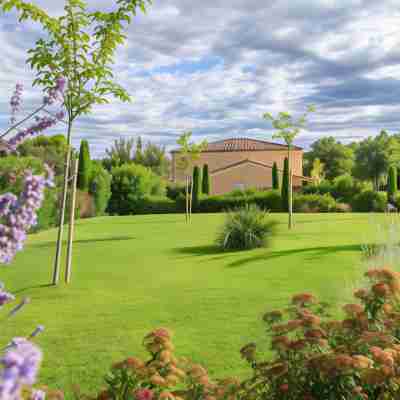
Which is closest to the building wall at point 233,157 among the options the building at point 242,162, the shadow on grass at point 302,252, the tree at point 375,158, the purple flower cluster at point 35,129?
the building at point 242,162

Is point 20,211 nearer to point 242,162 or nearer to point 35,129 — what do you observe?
point 35,129

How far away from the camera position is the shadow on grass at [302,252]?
11.2 metres

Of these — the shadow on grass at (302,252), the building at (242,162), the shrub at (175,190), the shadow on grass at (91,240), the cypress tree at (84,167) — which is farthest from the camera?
the building at (242,162)

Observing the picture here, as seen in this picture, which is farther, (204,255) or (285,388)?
(204,255)

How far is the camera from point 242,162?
155 feet

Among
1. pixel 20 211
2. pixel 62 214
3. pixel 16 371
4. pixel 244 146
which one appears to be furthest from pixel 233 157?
pixel 16 371

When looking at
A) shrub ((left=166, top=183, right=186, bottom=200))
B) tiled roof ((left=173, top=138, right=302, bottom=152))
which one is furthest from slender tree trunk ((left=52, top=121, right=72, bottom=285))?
tiled roof ((left=173, top=138, right=302, bottom=152))

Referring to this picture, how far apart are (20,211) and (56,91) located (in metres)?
1.12

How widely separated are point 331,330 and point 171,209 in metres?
28.4

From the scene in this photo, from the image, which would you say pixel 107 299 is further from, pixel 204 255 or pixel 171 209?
pixel 171 209

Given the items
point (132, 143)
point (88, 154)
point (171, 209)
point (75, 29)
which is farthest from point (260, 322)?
point (132, 143)

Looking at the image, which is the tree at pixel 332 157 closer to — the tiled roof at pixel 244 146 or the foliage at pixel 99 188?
the tiled roof at pixel 244 146

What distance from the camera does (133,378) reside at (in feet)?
9.92

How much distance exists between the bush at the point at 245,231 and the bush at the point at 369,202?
18717mm
